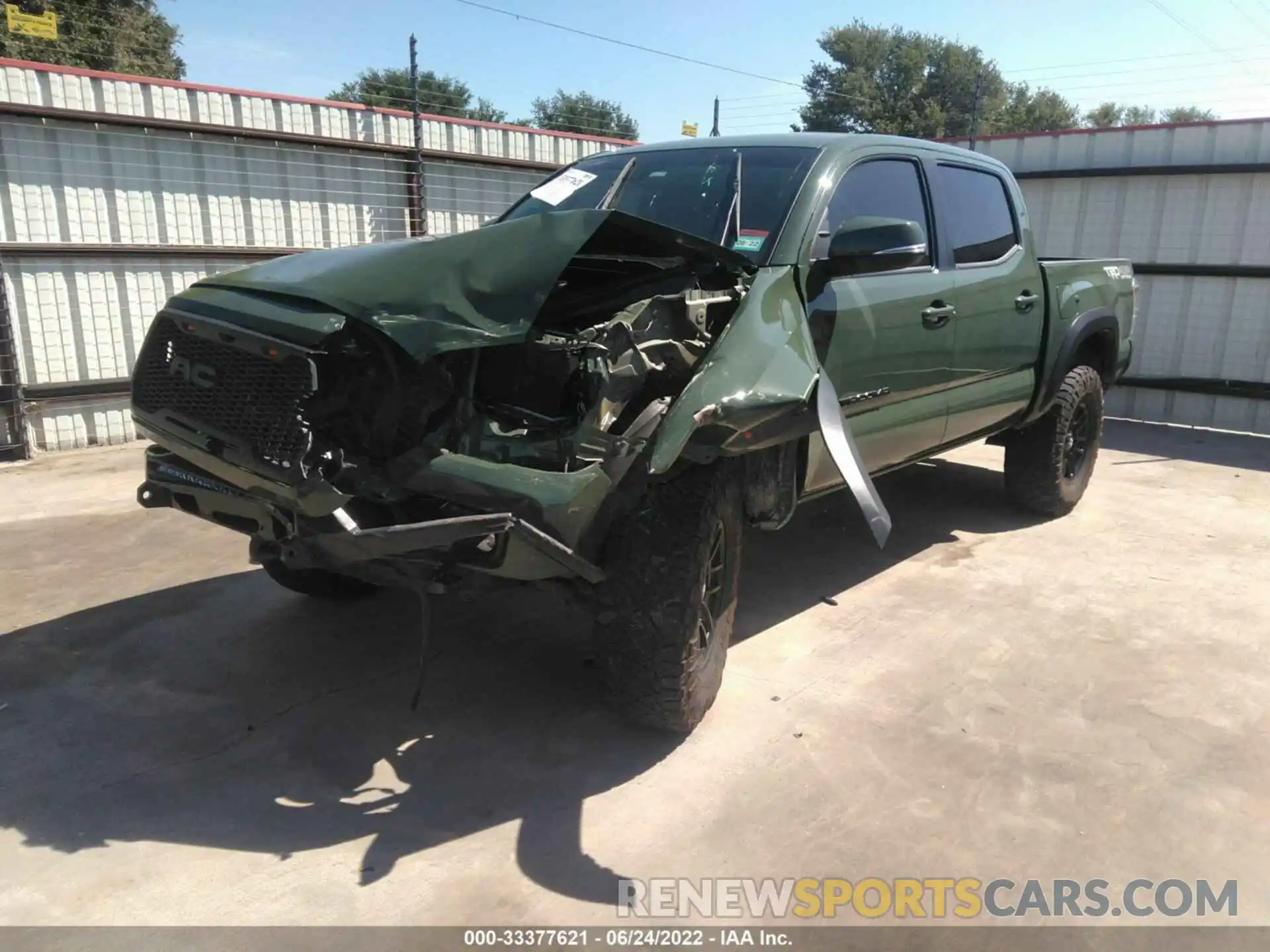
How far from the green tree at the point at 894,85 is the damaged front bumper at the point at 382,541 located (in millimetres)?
52287

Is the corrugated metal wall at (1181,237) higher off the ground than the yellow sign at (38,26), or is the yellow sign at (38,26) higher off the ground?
the yellow sign at (38,26)

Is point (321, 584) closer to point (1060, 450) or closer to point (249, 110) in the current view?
point (1060, 450)

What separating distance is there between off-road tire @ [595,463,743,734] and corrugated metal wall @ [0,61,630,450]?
6.37 meters

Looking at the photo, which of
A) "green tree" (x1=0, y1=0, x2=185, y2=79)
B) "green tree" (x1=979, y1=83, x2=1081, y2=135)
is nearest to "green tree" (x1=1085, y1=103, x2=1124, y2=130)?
"green tree" (x1=979, y1=83, x2=1081, y2=135)

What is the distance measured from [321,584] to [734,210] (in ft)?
7.70

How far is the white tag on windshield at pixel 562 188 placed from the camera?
4.11 metres

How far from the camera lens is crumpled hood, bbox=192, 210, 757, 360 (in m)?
2.55

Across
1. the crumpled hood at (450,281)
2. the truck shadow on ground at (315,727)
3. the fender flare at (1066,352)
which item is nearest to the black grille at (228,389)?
the crumpled hood at (450,281)

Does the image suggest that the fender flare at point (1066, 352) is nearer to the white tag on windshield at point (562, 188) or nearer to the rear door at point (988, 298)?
the rear door at point (988, 298)

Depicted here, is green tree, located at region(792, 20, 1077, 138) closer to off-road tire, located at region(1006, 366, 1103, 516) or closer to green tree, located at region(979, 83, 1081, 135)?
green tree, located at region(979, 83, 1081, 135)

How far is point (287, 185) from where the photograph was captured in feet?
27.9

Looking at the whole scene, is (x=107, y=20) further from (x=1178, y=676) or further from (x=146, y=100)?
(x=1178, y=676)

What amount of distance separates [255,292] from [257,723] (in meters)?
1.47

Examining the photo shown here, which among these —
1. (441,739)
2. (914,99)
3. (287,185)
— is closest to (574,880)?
(441,739)
